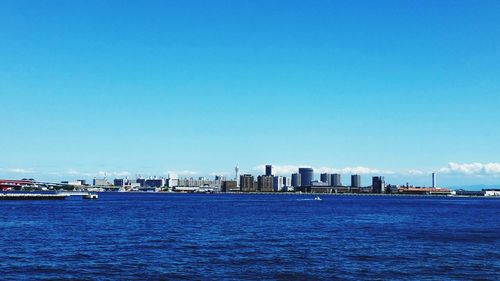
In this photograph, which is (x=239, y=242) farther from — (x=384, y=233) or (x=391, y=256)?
(x=384, y=233)

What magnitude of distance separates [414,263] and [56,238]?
42.8 meters

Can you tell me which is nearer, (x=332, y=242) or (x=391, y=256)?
(x=391, y=256)

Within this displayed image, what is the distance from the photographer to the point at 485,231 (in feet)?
269

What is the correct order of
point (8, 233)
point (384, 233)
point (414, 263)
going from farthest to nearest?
point (384, 233)
point (8, 233)
point (414, 263)

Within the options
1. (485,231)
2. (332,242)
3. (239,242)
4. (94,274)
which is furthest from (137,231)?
(485,231)

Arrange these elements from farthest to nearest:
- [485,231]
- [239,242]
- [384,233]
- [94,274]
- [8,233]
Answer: [485,231], [384,233], [8,233], [239,242], [94,274]

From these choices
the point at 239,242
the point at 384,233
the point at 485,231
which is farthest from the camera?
the point at 485,231

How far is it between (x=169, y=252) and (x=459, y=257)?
28.9 m

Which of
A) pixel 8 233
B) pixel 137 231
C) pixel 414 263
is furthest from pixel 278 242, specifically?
pixel 8 233

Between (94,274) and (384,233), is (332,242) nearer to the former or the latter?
(384,233)

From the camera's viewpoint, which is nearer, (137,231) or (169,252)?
(169,252)

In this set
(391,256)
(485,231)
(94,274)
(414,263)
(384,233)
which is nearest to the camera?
(94,274)

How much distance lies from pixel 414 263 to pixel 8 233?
53.6 m

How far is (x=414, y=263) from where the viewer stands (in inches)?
1834
